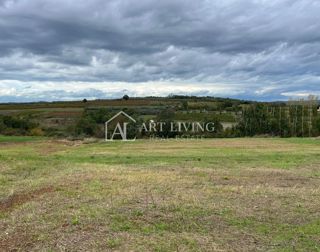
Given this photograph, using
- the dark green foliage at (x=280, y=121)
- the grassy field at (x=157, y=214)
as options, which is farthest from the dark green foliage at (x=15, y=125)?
the grassy field at (x=157, y=214)

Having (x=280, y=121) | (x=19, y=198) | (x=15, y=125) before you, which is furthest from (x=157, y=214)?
(x=15, y=125)

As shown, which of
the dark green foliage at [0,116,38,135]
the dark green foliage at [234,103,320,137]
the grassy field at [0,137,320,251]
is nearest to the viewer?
the grassy field at [0,137,320,251]

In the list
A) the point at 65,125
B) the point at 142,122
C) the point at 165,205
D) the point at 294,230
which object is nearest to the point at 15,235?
the point at 165,205

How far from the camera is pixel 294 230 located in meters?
7.44

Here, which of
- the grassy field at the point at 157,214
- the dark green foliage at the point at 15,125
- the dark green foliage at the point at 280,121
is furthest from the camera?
the dark green foliage at the point at 15,125

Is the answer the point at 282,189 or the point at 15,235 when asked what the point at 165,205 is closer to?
the point at 15,235

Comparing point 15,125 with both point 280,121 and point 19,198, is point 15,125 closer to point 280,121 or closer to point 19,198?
point 280,121

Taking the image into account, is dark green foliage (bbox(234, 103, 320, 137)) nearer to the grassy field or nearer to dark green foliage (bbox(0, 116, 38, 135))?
dark green foliage (bbox(0, 116, 38, 135))

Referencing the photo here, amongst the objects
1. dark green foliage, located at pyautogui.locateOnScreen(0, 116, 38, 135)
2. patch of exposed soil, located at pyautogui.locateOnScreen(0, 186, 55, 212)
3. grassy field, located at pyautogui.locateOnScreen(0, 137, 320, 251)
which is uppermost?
grassy field, located at pyautogui.locateOnScreen(0, 137, 320, 251)

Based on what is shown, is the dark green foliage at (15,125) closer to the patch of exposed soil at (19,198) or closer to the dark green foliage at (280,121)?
the dark green foliage at (280,121)

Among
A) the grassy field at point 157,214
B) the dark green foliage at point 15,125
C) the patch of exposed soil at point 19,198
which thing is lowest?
the dark green foliage at point 15,125

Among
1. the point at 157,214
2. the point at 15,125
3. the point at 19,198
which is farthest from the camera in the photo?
the point at 15,125

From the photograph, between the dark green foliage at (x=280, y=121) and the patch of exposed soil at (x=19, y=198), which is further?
the dark green foliage at (x=280, y=121)

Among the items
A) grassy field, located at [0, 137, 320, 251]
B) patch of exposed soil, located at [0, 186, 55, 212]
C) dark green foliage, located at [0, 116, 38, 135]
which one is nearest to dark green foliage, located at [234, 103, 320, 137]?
dark green foliage, located at [0, 116, 38, 135]
